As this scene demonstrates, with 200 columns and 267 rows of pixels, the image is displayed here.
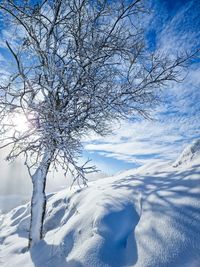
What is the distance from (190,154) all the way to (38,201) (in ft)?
13.6

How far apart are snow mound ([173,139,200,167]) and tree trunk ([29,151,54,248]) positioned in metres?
3.45

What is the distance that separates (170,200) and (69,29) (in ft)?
15.0

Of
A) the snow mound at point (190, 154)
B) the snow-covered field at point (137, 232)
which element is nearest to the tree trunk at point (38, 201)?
the snow-covered field at point (137, 232)

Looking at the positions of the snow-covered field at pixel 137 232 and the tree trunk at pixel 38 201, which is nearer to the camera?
the snow-covered field at pixel 137 232

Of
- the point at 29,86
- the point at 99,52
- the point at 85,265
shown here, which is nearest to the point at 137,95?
the point at 99,52

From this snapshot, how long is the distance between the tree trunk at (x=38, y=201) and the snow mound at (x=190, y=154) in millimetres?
3448

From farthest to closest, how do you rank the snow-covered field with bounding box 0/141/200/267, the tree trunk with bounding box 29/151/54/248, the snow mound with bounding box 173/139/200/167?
1. the snow mound with bounding box 173/139/200/167
2. the tree trunk with bounding box 29/151/54/248
3. the snow-covered field with bounding box 0/141/200/267

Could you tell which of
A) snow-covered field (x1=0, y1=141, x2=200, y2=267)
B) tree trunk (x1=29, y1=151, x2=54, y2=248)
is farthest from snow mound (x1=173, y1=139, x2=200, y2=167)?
tree trunk (x1=29, y1=151, x2=54, y2=248)

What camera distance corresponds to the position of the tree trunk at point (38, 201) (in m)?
5.44

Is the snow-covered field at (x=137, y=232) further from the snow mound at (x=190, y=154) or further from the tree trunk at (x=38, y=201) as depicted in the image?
the snow mound at (x=190, y=154)

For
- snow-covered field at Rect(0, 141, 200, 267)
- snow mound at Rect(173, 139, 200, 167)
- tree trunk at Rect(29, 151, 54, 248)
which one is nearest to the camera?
snow-covered field at Rect(0, 141, 200, 267)

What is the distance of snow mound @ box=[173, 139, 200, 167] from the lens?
5.80m

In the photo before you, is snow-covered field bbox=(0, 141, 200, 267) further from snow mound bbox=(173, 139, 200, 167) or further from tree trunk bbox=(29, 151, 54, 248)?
snow mound bbox=(173, 139, 200, 167)

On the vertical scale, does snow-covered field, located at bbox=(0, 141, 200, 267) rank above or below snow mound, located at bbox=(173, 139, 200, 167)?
below
